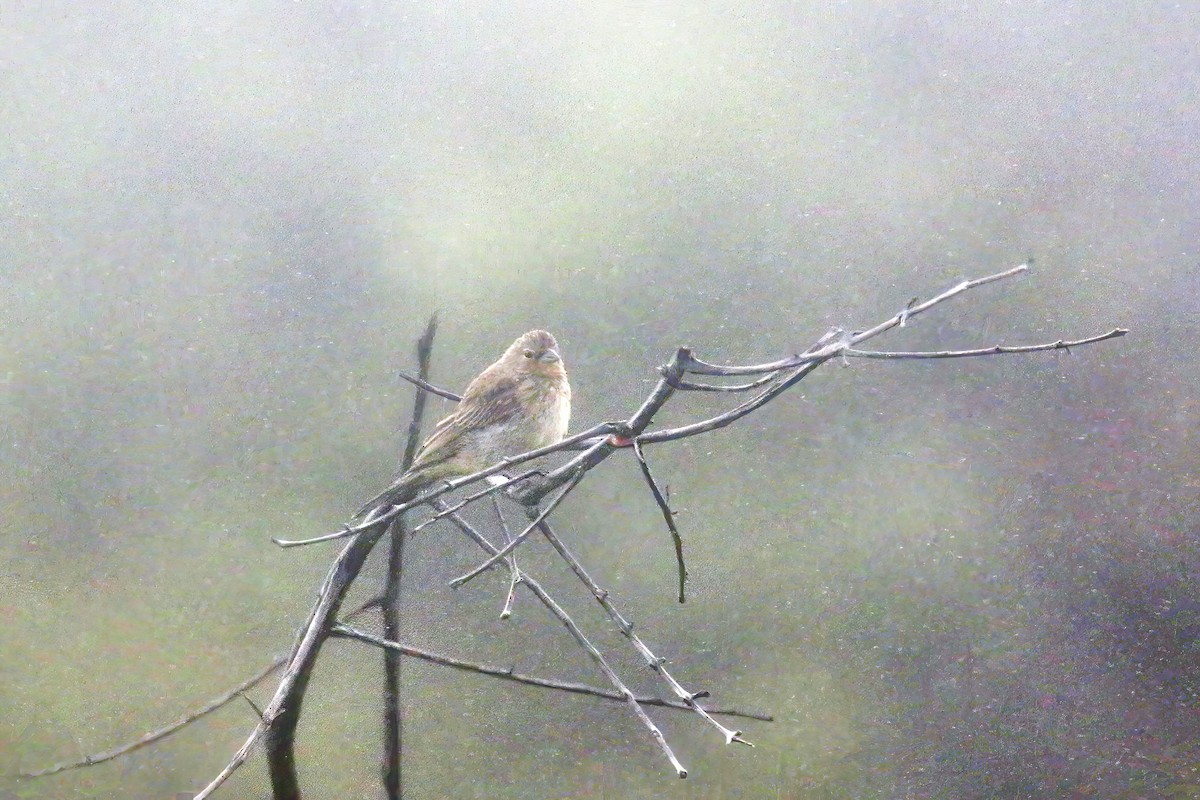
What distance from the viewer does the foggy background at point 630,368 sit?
183 centimetres

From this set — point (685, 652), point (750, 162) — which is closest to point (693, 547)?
point (685, 652)

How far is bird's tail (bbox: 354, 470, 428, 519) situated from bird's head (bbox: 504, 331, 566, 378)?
0.87ft

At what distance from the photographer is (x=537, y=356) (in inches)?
70.6

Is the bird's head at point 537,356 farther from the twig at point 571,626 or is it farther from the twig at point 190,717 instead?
the twig at point 190,717

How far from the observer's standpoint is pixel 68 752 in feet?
5.98

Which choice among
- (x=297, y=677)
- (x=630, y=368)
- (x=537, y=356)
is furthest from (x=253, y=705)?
(x=630, y=368)

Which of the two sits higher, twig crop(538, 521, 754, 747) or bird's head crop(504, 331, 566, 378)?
bird's head crop(504, 331, 566, 378)

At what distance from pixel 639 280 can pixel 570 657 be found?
69 cm

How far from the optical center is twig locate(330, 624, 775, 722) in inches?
71.1

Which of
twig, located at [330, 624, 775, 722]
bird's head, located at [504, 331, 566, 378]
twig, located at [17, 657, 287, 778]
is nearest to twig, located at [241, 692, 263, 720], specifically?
twig, located at [17, 657, 287, 778]

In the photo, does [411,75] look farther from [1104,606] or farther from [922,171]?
[1104,606]

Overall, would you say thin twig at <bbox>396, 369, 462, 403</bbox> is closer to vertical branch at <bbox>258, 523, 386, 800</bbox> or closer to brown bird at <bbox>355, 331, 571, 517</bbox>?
brown bird at <bbox>355, 331, 571, 517</bbox>

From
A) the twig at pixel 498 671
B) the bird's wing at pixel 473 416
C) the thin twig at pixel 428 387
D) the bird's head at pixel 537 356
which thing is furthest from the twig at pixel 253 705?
the bird's head at pixel 537 356

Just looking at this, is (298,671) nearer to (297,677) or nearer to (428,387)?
(297,677)
